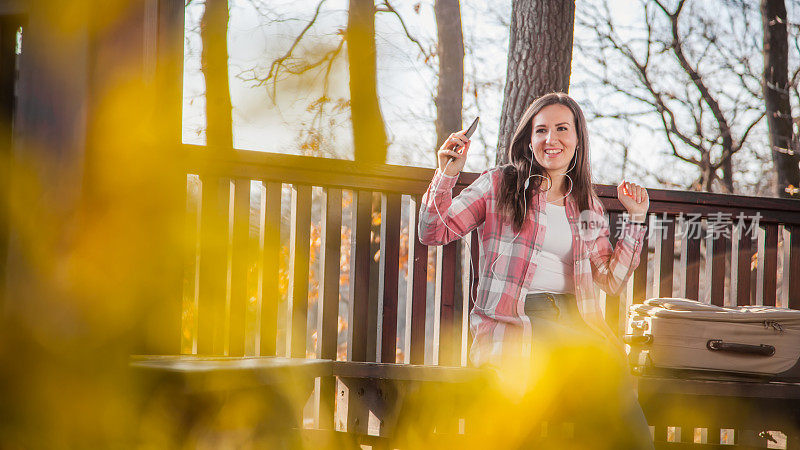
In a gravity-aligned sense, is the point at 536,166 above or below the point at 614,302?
above

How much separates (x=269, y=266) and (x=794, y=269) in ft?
8.02

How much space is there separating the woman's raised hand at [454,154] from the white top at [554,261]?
382 millimetres

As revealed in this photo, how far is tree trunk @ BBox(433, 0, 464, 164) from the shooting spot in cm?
844

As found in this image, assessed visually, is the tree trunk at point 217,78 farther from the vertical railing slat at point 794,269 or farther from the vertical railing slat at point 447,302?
the vertical railing slat at point 794,269

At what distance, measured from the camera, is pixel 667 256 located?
296cm

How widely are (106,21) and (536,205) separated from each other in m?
1.55

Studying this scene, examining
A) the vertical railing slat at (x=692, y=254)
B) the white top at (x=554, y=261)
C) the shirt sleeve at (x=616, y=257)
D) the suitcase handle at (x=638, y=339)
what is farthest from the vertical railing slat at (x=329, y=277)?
the vertical railing slat at (x=692, y=254)

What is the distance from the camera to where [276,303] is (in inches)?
100

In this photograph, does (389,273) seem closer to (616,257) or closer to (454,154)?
(454,154)

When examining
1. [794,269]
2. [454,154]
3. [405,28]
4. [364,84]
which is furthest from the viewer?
[405,28]

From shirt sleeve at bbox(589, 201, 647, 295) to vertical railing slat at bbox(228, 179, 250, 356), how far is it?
1.28 meters

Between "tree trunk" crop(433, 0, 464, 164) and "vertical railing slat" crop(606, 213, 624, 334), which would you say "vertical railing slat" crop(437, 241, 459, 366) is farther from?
"tree trunk" crop(433, 0, 464, 164)

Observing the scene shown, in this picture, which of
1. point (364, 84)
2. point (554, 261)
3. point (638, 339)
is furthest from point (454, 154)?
point (364, 84)

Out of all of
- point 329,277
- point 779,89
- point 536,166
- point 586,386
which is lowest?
point 586,386
